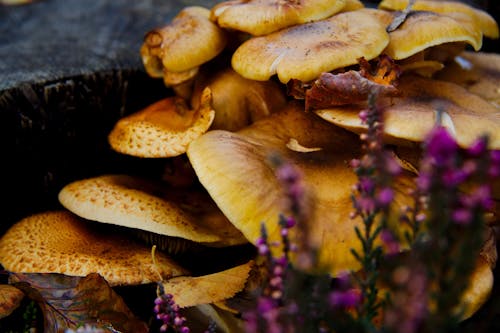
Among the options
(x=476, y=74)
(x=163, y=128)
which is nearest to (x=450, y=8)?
(x=476, y=74)

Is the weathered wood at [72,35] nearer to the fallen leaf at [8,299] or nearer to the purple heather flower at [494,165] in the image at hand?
the fallen leaf at [8,299]

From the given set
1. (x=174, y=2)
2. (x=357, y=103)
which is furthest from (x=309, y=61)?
(x=174, y=2)

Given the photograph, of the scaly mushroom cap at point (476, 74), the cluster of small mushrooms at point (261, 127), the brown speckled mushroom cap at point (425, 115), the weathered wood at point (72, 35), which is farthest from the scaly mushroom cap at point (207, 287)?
Answer: the scaly mushroom cap at point (476, 74)

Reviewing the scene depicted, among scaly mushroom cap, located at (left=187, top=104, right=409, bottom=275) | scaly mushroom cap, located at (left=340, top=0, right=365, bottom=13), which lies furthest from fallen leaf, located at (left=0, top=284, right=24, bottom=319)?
scaly mushroom cap, located at (left=340, top=0, right=365, bottom=13)

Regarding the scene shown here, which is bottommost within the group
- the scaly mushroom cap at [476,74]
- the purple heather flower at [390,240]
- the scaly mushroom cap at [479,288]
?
the scaly mushroom cap at [479,288]

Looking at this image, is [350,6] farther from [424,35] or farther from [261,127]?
[261,127]

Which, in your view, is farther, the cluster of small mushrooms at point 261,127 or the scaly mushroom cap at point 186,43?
the scaly mushroom cap at point 186,43

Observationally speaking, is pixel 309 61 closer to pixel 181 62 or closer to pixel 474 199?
pixel 181 62
